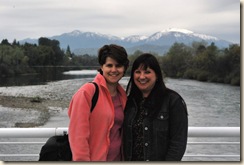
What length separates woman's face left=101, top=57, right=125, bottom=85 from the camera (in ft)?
3.85

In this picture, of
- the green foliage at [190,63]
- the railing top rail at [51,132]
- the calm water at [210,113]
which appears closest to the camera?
the railing top rail at [51,132]

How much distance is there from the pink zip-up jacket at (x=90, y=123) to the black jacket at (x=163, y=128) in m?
0.09

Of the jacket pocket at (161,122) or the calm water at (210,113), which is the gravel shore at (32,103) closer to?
the calm water at (210,113)

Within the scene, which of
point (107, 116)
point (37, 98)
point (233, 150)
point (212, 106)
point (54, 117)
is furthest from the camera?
point (37, 98)

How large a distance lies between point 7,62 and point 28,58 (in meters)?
2.91

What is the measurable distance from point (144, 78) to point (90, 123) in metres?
0.26

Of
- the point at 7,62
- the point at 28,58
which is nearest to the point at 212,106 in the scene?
the point at 28,58

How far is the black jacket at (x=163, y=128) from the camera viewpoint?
1176mm

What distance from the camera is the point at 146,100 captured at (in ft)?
4.03

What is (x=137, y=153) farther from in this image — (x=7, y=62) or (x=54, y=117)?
(x=7, y=62)

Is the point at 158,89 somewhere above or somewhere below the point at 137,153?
above

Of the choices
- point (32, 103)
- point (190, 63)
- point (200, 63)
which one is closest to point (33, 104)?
point (32, 103)

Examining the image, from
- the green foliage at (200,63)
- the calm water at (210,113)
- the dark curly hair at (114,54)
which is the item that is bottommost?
the calm water at (210,113)

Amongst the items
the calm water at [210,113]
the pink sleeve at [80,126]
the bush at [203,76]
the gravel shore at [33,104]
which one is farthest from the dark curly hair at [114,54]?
the bush at [203,76]
